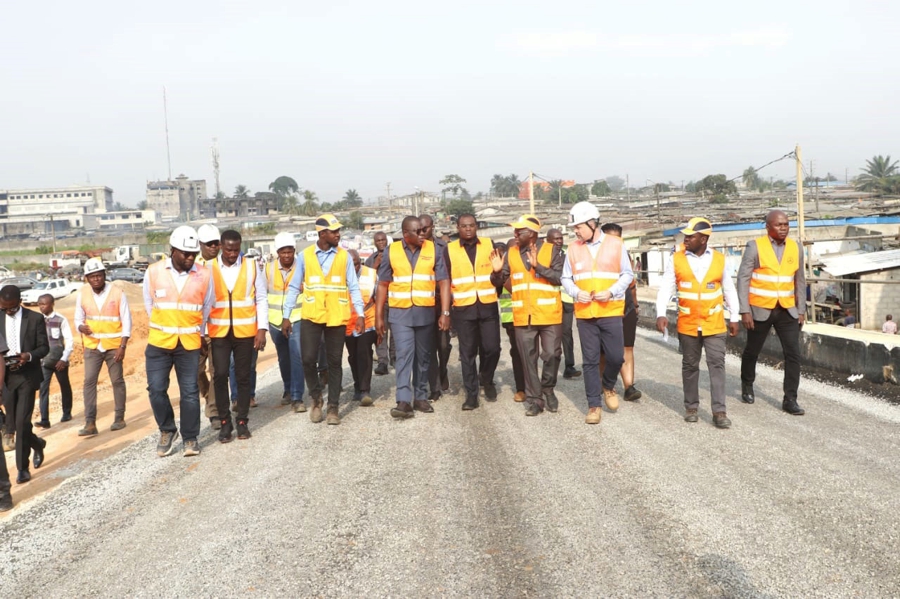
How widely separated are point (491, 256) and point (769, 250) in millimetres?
3014

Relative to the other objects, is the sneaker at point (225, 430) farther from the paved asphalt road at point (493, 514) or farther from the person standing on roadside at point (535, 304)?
the person standing on roadside at point (535, 304)

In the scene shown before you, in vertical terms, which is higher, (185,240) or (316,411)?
(185,240)

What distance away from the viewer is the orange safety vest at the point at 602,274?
7684mm

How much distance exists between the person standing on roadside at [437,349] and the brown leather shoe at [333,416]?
1.36m

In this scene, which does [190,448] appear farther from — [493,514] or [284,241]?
[493,514]

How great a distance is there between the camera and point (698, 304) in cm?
759

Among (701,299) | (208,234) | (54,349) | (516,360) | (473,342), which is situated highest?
(208,234)

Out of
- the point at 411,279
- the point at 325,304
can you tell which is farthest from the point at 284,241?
the point at 411,279

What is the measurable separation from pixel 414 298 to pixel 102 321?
3781 millimetres

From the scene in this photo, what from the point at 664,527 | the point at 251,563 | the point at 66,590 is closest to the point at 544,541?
the point at 664,527

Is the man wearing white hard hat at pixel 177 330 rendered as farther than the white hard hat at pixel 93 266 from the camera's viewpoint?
No

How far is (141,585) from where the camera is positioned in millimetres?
4184

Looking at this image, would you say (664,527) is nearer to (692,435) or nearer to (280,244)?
(692,435)

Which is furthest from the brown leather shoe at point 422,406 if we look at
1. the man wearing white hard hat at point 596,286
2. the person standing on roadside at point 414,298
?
the man wearing white hard hat at point 596,286
